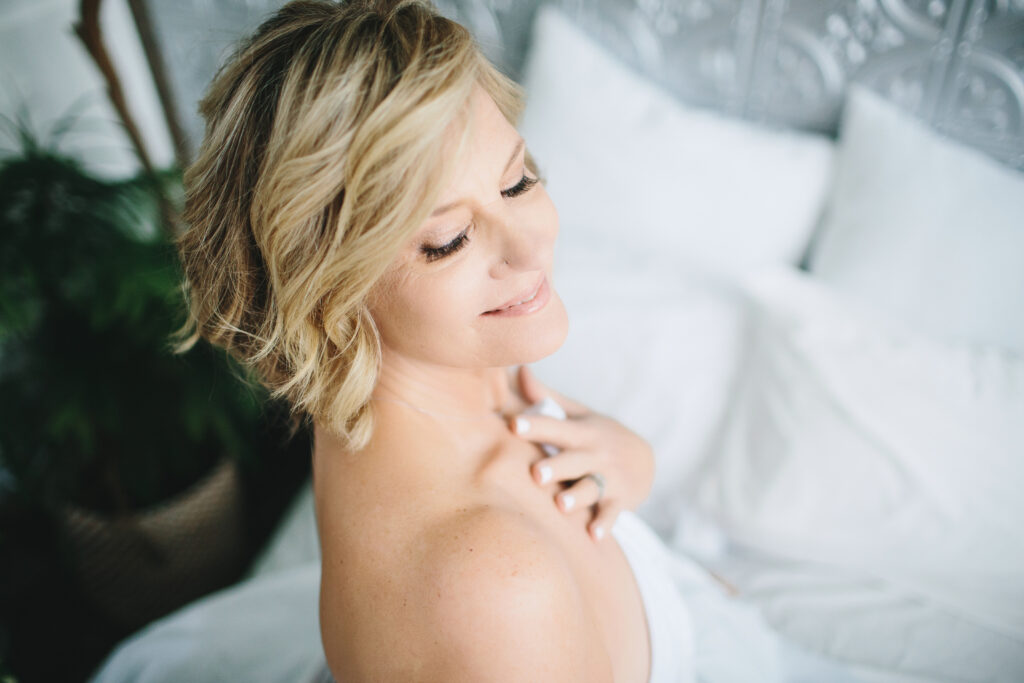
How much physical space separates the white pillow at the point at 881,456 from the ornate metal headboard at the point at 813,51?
503mm

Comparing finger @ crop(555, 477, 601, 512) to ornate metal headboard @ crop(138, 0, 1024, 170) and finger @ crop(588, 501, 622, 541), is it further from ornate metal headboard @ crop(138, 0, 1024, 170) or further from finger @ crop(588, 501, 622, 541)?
ornate metal headboard @ crop(138, 0, 1024, 170)

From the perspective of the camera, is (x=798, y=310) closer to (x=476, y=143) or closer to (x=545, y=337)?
(x=545, y=337)

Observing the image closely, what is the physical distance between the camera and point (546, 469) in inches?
35.8

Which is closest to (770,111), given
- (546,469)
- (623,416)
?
(623,416)

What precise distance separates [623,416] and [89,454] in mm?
1433

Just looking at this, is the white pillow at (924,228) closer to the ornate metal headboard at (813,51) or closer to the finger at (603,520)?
the ornate metal headboard at (813,51)

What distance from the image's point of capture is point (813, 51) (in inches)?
57.1

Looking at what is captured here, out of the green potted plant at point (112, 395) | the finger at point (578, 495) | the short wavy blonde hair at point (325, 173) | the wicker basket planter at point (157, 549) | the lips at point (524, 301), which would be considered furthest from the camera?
the wicker basket planter at point (157, 549)

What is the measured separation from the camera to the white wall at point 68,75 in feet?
6.53

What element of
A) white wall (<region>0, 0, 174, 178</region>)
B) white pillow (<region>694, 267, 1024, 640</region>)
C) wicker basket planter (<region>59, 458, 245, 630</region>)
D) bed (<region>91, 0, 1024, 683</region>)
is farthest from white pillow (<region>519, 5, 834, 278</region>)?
white wall (<region>0, 0, 174, 178</region>)

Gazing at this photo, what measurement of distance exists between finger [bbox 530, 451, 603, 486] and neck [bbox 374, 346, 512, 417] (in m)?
0.13

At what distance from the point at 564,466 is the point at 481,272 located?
0.37 m

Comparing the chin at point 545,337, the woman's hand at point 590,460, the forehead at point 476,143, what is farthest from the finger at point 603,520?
the forehead at point 476,143

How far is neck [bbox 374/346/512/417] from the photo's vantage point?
33.3 inches
